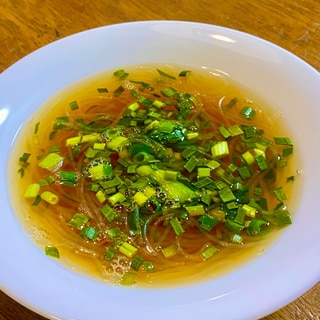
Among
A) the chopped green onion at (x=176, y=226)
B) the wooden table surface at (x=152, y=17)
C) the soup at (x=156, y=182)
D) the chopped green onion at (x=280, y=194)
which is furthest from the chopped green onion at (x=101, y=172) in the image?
the wooden table surface at (x=152, y=17)

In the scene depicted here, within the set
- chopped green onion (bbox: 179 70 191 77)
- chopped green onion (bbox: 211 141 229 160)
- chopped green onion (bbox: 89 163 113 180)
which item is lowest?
chopped green onion (bbox: 89 163 113 180)

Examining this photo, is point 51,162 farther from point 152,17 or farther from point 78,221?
point 152,17

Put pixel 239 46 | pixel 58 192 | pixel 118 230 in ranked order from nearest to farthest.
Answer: pixel 118 230
pixel 58 192
pixel 239 46

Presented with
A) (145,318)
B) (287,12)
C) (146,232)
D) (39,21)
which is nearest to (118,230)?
(146,232)

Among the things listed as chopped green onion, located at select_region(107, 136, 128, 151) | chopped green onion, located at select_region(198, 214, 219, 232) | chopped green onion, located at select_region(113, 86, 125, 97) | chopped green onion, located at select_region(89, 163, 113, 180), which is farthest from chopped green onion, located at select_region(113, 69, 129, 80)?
chopped green onion, located at select_region(198, 214, 219, 232)

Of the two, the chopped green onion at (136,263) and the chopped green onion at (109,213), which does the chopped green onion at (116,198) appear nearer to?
the chopped green onion at (109,213)

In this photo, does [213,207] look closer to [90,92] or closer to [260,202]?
[260,202]

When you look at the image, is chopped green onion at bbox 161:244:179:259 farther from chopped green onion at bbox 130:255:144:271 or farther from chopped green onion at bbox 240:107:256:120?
chopped green onion at bbox 240:107:256:120
